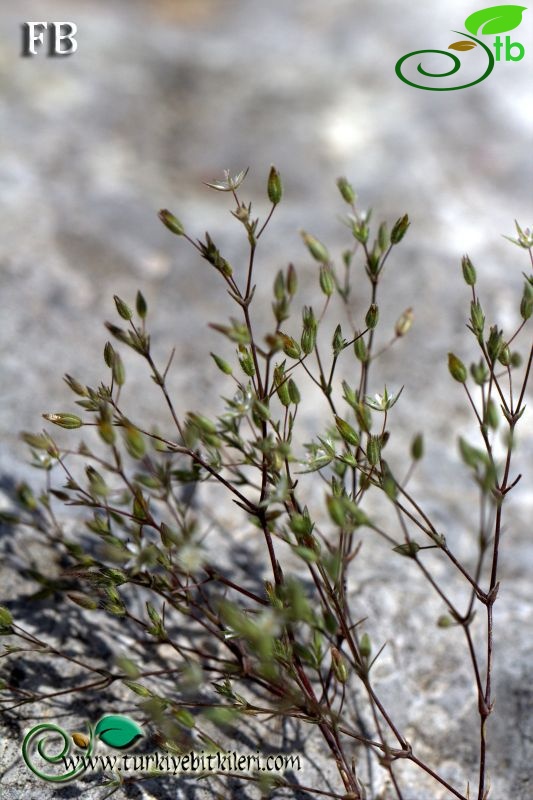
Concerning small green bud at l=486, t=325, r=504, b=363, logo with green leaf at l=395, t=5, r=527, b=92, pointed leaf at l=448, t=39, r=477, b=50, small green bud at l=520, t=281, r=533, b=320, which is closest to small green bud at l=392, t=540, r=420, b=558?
small green bud at l=486, t=325, r=504, b=363

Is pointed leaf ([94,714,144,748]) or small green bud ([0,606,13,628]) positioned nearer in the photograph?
small green bud ([0,606,13,628])

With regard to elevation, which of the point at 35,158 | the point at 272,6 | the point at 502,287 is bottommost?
the point at 502,287

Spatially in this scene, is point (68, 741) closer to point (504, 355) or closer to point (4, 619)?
point (4, 619)

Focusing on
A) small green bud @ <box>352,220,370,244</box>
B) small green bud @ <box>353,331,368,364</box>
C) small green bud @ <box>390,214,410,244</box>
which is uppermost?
small green bud @ <box>352,220,370,244</box>

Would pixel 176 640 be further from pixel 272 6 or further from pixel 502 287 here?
pixel 272 6

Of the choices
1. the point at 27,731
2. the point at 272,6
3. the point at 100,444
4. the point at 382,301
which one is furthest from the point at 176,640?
the point at 272,6

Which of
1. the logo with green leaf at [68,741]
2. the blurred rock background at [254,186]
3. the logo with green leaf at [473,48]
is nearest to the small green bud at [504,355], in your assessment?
the blurred rock background at [254,186]

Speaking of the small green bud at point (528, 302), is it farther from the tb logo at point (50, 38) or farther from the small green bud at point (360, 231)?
the tb logo at point (50, 38)

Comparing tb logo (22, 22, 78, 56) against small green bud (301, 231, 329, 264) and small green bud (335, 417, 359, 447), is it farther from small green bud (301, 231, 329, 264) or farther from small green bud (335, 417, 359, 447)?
small green bud (335, 417, 359, 447)
